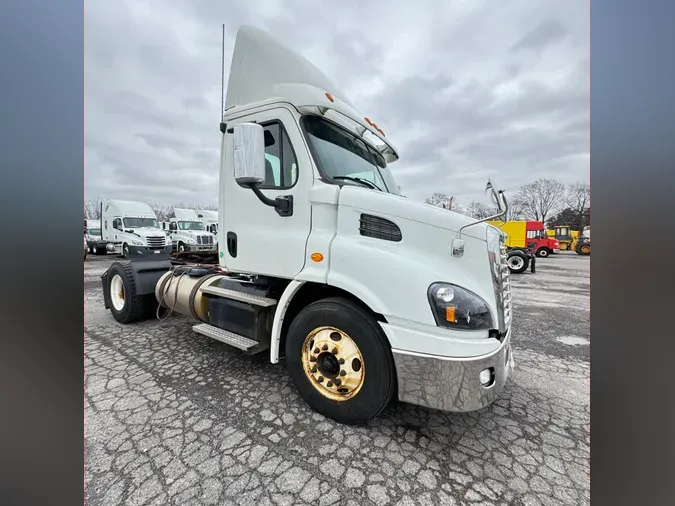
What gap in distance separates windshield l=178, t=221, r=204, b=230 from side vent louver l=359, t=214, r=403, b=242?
834 inches

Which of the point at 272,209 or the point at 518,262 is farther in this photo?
the point at 518,262

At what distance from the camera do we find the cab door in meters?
2.45

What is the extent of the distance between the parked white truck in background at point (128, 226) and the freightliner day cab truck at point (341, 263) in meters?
16.6

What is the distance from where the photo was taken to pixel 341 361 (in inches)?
86.1

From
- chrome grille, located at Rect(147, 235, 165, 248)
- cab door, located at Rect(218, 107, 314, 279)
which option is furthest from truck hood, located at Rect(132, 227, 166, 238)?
cab door, located at Rect(218, 107, 314, 279)

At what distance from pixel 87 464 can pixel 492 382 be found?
2.78m

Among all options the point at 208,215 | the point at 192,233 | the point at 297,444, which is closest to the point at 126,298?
the point at 297,444

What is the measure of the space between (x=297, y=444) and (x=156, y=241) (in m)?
18.3

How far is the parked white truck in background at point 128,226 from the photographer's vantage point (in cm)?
1661

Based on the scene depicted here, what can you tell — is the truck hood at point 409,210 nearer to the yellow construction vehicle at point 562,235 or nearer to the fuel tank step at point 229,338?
the fuel tank step at point 229,338

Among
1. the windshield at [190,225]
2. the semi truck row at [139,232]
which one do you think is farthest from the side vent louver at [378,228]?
the windshield at [190,225]

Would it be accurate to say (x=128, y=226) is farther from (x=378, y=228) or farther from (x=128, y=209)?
(x=378, y=228)
